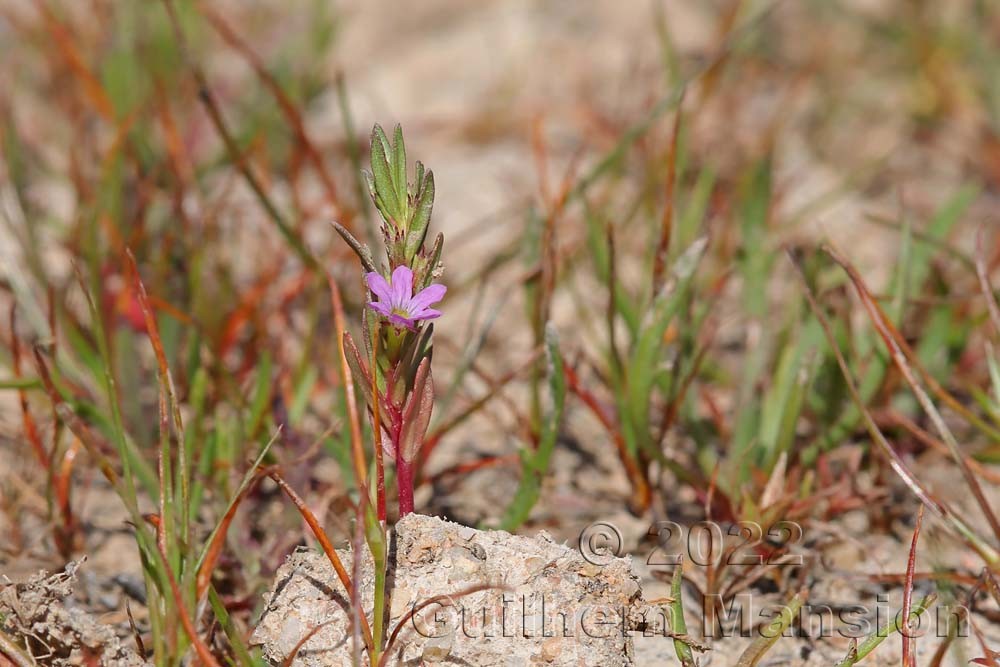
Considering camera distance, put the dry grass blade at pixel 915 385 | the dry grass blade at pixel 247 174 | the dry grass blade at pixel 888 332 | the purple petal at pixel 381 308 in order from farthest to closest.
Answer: the dry grass blade at pixel 247 174, the dry grass blade at pixel 888 332, the dry grass blade at pixel 915 385, the purple petal at pixel 381 308

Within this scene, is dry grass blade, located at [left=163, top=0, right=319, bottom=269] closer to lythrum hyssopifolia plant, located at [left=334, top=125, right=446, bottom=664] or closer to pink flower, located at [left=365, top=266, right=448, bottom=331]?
lythrum hyssopifolia plant, located at [left=334, top=125, right=446, bottom=664]


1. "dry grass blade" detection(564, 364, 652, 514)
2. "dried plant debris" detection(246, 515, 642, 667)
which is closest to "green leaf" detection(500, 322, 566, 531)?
"dry grass blade" detection(564, 364, 652, 514)

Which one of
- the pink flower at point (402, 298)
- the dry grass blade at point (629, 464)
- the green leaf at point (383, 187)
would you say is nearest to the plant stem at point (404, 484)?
the pink flower at point (402, 298)

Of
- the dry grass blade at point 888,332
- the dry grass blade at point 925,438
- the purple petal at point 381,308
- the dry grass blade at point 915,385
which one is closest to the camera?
the purple petal at point 381,308

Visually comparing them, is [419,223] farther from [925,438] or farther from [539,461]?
[925,438]

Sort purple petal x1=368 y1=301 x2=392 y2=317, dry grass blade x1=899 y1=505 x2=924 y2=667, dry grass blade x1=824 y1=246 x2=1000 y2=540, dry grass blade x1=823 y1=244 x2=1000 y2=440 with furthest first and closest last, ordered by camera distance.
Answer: dry grass blade x1=823 y1=244 x2=1000 y2=440 < dry grass blade x1=824 y1=246 x2=1000 y2=540 < dry grass blade x1=899 y1=505 x2=924 y2=667 < purple petal x1=368 y1=301 x2=392 y2=317

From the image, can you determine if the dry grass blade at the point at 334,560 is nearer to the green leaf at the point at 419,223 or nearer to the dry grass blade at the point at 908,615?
the green leaf at the point at 419,223
